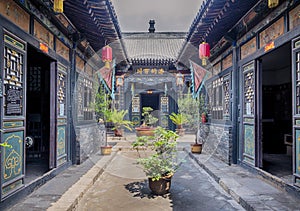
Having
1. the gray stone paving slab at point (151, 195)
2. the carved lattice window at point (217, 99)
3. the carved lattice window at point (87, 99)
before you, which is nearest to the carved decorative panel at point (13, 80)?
the gray stone paving slab at point (151, 195)

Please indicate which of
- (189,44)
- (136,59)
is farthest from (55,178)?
(136,59)

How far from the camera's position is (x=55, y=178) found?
208 inches

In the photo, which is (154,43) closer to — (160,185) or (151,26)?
(151,26)

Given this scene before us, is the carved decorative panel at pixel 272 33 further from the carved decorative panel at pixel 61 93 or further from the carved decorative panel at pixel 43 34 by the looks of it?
the carved decorative panel at pixel 61 93

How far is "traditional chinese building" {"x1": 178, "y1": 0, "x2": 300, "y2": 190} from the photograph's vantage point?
14.4ft

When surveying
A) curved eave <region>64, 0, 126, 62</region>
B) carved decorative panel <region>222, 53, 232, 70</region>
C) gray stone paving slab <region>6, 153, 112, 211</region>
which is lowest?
gray stone paving slab <region>6, 153, 112, 211</region>

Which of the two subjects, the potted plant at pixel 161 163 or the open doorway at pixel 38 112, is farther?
the open doorway at pixel 38 112

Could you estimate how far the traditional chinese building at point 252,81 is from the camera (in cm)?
438

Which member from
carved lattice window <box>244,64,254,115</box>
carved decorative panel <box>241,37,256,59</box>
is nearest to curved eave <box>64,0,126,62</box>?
carved decorative panel <box>241,37,256,59</box>

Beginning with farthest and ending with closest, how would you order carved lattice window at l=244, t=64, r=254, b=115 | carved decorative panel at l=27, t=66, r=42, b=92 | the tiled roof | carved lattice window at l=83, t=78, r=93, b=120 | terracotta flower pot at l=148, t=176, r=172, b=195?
the tiled roof
carved lattice window at l=83, t=78, r=93, b=120
carved decorative panel at l=27, t=66, r=42, b=92
carved lattice window at l=244, t=64, r=254, b=115
terracotta flower pot at l=148, t=176, r=172, b=195

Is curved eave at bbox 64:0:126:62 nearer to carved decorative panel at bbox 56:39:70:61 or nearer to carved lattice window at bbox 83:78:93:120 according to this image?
carved decorative panel at bbox 56:39:70:61

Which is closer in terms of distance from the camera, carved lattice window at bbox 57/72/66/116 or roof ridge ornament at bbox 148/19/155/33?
carved lattice window at bbox 57/72/66/116

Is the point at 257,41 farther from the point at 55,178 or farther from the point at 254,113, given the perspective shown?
the point at 55,178

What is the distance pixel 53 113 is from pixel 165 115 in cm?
1148
